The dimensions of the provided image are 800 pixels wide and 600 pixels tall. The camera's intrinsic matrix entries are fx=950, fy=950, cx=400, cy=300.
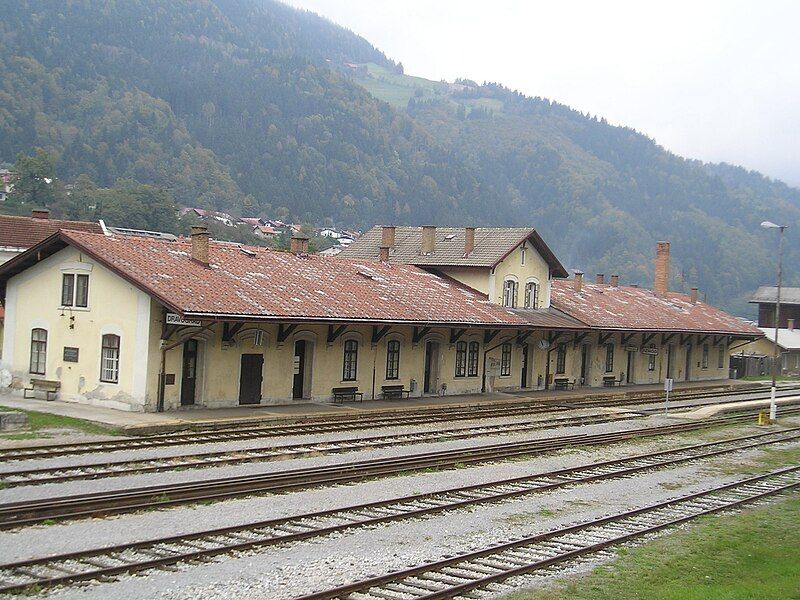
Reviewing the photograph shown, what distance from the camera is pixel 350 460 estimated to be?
19.3m

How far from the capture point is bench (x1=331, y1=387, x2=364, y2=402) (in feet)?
99.2

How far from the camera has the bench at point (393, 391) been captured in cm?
3216

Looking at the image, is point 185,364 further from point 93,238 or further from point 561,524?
point 561,524

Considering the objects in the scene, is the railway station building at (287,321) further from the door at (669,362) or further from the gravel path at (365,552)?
the gravel path at (365,552)

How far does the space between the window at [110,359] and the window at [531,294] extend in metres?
20.2

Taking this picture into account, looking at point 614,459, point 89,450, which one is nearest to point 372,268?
point 614,459

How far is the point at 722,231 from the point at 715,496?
181 m

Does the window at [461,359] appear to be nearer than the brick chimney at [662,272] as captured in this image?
Yes

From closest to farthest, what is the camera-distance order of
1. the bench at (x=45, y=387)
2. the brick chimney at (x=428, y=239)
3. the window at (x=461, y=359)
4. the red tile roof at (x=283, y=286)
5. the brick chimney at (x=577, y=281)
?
the red tile roof at (x=283, y=286) → the bench at (x=45, y=387) → the window at (x=461, y=359) → the brick chimney at (x=428, y=239) → the brick chimney at (x=577, y=281)

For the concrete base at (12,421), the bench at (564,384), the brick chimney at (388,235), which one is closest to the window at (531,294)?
the bench at (564,384)

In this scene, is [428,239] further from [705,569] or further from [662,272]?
[705,569]

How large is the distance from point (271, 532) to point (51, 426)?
1069 cm

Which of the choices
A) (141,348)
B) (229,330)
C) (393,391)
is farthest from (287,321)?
(393,391)

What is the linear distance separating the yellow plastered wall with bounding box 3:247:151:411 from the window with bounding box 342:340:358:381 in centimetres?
761
